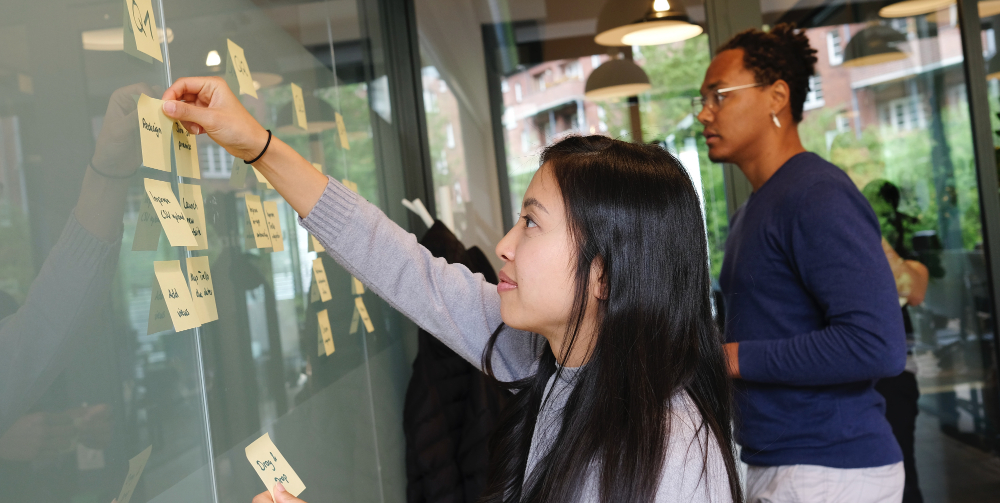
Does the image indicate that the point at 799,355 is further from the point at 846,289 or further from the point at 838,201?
the point at 838,201

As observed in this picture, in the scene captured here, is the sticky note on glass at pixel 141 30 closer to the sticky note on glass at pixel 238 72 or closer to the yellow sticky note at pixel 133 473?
the sticky note on glass at pixel 238 72

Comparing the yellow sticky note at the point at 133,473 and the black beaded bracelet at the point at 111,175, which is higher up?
the black beaded bracelet at the point at 111,175

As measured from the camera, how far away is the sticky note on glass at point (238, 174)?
1071mm

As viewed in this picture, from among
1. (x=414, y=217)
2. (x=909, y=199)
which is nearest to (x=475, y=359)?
(x=414, y=217)

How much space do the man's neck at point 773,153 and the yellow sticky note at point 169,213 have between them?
1.37 meters

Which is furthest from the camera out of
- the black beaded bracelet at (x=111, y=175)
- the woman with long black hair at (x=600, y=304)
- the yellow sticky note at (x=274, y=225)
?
the yellow sticky note at (x=274, y=225)

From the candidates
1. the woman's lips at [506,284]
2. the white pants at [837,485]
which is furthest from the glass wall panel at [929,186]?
the woman's lips at [506,284]

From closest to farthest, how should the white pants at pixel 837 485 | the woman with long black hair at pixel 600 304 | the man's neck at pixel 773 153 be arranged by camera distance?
the woman with long black hair at pixel 600 304 → the white pants at pixel 837 485 → the man's neck at pixel 773 153

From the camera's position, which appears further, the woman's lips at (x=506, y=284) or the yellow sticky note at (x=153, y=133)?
the woman's lips at (x=506, y=284)

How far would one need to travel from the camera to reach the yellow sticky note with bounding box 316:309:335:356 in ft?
4.65

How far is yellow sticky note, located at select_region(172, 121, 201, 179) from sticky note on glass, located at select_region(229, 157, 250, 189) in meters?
0.11

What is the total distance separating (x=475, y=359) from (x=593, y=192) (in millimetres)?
461

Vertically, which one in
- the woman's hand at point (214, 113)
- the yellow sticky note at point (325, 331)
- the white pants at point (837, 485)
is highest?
the woman's hand at point (214, 113)

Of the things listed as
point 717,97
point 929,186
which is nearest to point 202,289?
point 717,97
